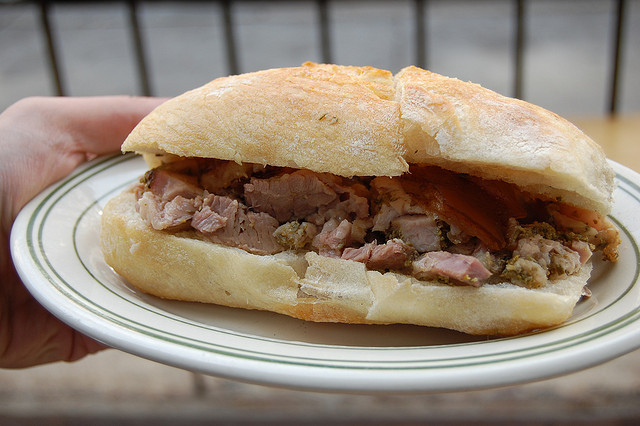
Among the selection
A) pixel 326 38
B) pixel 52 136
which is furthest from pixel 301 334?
pixel 326 38

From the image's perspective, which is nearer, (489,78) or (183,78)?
(489,78)

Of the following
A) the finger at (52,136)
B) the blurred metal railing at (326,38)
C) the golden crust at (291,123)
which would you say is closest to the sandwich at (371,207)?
the golden crust at (291,123)

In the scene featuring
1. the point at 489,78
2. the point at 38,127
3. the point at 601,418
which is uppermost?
the point at 38,127

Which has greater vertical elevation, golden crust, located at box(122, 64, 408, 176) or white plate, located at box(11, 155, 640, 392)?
golden crust, located at box(122, 64, 408, 176)

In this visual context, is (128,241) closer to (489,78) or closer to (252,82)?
(252,82)

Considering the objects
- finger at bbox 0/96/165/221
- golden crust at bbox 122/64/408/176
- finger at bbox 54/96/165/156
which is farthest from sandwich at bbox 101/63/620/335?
finger at bbox 54/96/165/156

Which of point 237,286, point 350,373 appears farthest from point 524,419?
point 350,373

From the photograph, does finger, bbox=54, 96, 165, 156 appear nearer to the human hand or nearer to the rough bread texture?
the human hand

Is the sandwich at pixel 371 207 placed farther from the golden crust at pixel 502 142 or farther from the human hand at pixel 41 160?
the human hand at pixel 41 160
